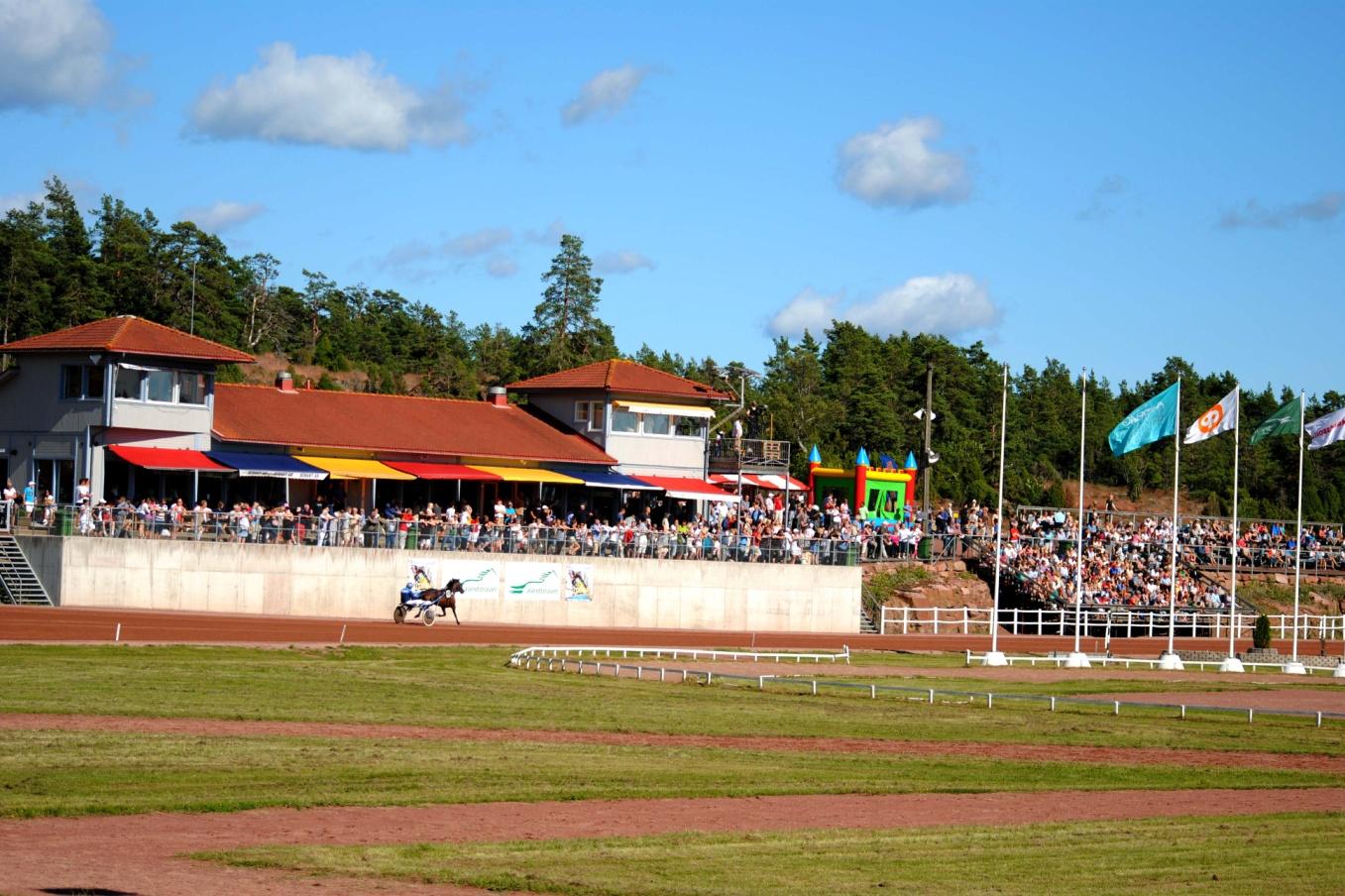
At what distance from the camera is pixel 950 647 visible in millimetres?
54906

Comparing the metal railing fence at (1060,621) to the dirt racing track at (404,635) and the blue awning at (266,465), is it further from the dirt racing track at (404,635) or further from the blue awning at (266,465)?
the blue awning at (266,465)

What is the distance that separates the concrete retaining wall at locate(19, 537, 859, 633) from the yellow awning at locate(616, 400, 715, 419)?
36.4 feet

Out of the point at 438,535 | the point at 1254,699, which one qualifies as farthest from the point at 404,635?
the point at 1254,699

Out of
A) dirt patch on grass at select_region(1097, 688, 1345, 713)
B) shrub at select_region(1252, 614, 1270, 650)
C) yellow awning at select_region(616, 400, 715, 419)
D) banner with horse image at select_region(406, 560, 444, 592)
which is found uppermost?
yellow awning at select_region(616, 400, 715, 419)

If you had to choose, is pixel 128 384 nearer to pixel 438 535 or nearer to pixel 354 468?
pixel 354 468

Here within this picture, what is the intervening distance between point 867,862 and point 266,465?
1541 inches

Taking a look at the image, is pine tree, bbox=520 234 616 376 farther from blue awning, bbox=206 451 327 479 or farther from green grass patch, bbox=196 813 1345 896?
green grass patch, bbox=196 813 1345 896

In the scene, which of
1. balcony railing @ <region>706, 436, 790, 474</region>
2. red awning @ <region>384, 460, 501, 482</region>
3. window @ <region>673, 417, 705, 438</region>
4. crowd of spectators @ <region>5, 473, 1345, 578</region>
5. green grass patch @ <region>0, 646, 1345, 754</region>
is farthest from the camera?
balcony railing @ <region>706, 436, 790, 474</region>

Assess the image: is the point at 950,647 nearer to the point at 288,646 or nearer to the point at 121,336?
the point at 288,646

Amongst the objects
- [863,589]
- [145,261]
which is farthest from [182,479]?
[145,261]

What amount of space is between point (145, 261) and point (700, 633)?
187 feet

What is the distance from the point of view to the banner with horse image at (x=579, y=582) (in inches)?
2149

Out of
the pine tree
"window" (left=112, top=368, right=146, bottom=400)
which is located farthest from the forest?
"window" (left=112, top=368, right=146, bottom=400)

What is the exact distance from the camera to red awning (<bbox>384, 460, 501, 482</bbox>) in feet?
189
